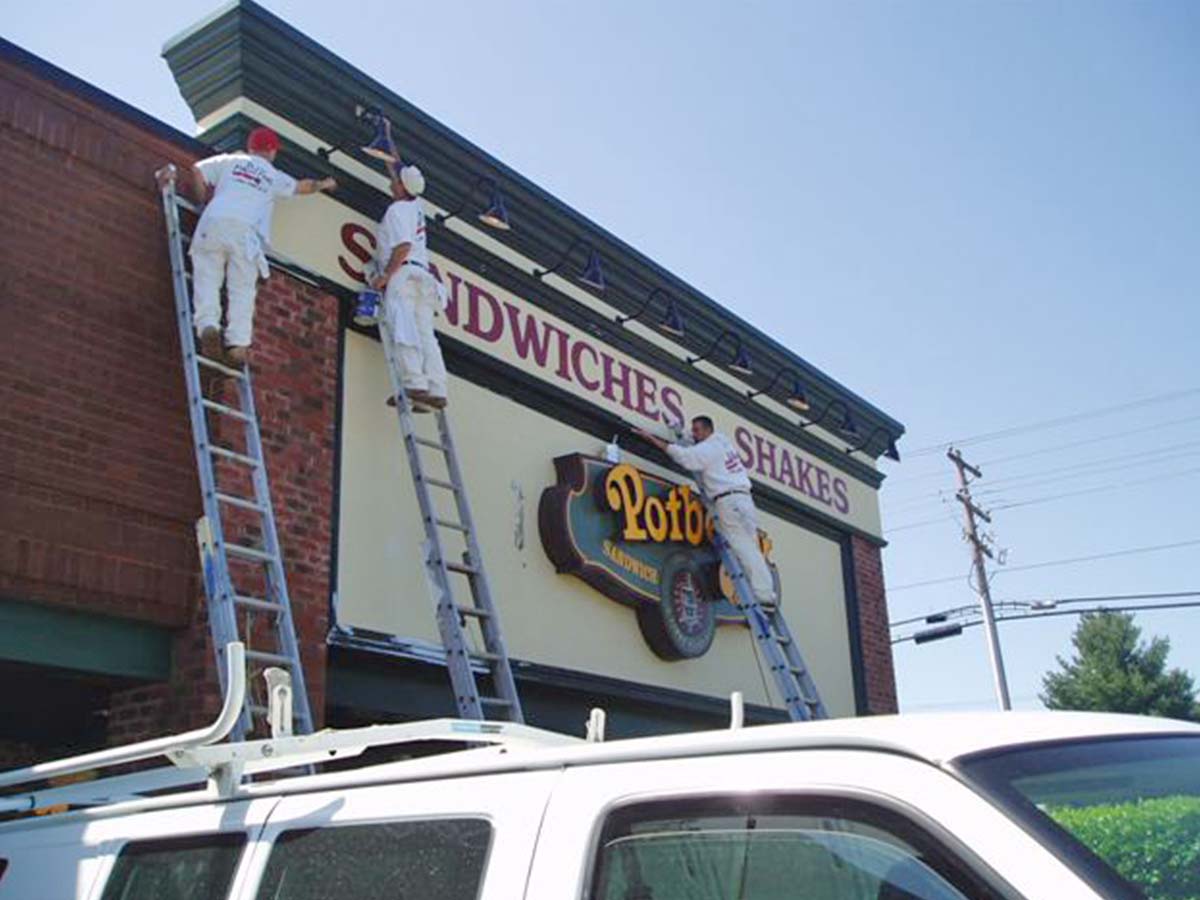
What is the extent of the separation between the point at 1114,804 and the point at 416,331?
6449 millimetres

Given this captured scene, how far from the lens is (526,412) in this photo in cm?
984

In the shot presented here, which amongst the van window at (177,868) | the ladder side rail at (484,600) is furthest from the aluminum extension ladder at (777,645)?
the van window at (177,868)

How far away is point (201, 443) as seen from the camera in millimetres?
6730

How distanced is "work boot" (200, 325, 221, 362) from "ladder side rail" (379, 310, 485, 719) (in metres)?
1.26

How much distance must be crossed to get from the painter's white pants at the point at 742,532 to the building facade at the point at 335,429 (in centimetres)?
31

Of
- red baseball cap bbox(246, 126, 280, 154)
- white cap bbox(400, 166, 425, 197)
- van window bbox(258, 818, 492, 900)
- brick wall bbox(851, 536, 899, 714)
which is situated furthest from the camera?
brick wall bbox(851, 536, 899, 714)

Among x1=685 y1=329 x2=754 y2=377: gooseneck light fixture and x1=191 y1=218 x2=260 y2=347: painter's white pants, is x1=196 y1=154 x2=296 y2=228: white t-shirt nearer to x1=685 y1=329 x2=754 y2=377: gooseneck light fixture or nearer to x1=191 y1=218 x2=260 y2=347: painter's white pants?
x1=191 y1=218 x2=260 y2=347: painter's white pants

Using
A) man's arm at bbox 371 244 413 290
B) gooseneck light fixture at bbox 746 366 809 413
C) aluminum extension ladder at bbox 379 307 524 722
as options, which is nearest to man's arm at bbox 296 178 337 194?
man's arm at bbox 371 244 413 290

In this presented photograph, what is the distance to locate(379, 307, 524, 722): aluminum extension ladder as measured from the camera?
23.1 ft

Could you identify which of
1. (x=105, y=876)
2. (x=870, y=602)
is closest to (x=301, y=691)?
(x=105, y=876)

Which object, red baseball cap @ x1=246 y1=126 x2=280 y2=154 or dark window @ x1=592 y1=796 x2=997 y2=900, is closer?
dark window @ x1=592 y1=796 x2=997 y2=900

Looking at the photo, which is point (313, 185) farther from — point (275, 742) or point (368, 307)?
point (275, 742)

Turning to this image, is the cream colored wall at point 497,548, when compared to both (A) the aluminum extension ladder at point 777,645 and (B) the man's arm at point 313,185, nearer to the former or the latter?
(A) the aluminum extension ladder at point 777,645

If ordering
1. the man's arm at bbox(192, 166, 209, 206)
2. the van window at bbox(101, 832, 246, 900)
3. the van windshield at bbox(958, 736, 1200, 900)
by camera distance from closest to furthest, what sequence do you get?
the van windshield at bbox(958, 736, 1200, 900) → the van window at bbox(101, 832, 246, 900) → the man's arm at bbox(192, 166, 209, 206)
